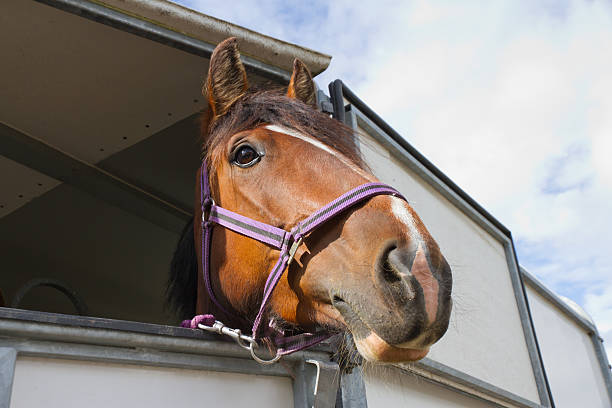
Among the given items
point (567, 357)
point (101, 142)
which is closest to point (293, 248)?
point (101, 142)

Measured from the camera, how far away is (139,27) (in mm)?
2328

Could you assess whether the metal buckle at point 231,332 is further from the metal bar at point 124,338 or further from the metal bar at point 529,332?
the metal bar at point 529,332

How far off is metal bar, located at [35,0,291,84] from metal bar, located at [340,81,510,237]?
0.60 meters

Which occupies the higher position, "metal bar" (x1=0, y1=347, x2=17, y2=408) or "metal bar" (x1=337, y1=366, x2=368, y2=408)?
"metal bar" (x1=337, y1=366, x2=368, y2=408)

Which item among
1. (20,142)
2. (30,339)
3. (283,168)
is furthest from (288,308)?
(20,142)

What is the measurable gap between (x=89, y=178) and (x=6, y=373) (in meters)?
2.51

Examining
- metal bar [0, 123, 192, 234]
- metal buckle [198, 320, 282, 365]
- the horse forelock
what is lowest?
metal buckle [198, 320, 282, 365]

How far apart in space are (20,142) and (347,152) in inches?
88.0

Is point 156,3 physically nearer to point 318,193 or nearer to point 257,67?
point 257,67

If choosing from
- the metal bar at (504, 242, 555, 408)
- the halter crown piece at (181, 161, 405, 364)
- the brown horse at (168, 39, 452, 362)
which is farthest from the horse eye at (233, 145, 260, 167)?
the metal bar at (504, 242, 555, 408)

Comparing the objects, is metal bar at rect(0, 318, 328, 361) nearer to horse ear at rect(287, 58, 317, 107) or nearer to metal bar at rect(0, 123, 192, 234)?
horse ear at rect(287, 58, 317, 107)

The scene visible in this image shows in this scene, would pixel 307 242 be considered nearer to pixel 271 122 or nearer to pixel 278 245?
pixel 278 245

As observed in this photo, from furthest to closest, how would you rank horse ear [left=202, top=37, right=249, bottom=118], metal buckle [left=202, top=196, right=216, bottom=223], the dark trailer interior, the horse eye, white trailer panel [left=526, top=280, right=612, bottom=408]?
1. white trailer panel [left=526, top=280, right=612, bottom=408]
2. the dark trailer interior
3. horse ear [left=202, top=37, right=249, bottom=118]
4. metal buckle [left=202, top=196, right=216, bottom=223]
5. the horse eye

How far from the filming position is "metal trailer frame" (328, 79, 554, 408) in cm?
295
